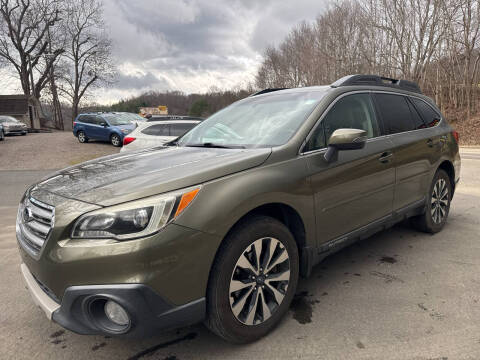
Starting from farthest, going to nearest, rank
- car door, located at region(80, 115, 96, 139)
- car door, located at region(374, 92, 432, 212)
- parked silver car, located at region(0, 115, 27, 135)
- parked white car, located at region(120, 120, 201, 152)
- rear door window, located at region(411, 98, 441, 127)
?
parked silver car, located at region(0, 115, 27, 135) → car door, located at region(80, 115, 96, 139) → parked white car, located at region(120, 120, 201, 152) → rear door window, located at region(411, 98, 441, 127) → car door, located at region(374, 92, 432, 212)

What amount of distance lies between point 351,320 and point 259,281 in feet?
2.67

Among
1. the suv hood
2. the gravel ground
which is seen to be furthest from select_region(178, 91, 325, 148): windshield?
the gravel ground

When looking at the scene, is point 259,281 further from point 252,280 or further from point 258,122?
point 258,122

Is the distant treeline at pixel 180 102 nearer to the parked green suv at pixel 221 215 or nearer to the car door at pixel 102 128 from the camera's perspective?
the car door at pixel 102 128

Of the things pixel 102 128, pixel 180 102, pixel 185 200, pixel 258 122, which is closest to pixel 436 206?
pixel 258 122

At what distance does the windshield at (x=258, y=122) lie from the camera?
109 inches

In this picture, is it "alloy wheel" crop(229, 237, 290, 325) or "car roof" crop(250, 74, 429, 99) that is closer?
"alloy wheel" crop(229, 237, 290, 325)

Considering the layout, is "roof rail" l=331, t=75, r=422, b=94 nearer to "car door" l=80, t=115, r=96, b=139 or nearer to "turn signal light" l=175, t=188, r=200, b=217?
"turn signal light" l=175, t=188, r=200, b=217

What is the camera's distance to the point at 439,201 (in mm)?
4238

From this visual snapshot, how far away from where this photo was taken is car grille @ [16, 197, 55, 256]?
79.9 inches

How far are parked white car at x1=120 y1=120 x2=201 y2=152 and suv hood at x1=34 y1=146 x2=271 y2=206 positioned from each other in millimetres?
7023

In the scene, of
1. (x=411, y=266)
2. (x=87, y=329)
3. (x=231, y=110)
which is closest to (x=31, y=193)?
(x=87, y=329)

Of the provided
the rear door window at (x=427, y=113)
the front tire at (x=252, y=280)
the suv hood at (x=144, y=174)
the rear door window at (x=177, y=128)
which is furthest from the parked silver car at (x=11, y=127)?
the front tire at (x=252, y=280)

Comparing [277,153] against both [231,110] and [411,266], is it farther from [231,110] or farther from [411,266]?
[411,266]
